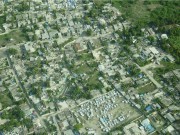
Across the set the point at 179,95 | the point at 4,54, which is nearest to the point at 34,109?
the point at 4,54

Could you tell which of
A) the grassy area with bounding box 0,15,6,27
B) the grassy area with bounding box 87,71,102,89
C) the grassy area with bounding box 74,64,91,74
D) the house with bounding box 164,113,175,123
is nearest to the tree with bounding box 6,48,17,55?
the grassy area with bounding box 0,15,6,27

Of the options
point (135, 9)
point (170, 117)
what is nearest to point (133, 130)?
point (170, 117)

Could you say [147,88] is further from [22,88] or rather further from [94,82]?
[22,88]

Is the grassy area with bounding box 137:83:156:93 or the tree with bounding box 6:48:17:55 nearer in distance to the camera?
the grassy area with bounding box 137:83:156:93

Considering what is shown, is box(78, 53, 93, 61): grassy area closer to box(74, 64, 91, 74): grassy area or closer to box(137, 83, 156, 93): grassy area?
box(74, 64, 91, 74): grassy area

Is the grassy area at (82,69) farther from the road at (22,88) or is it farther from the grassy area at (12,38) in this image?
the grassy area at (12,38)

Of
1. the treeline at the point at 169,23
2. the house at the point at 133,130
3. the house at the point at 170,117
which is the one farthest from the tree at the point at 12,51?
the house at the point at 170,117

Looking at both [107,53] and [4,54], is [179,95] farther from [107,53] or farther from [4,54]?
[4,54]
